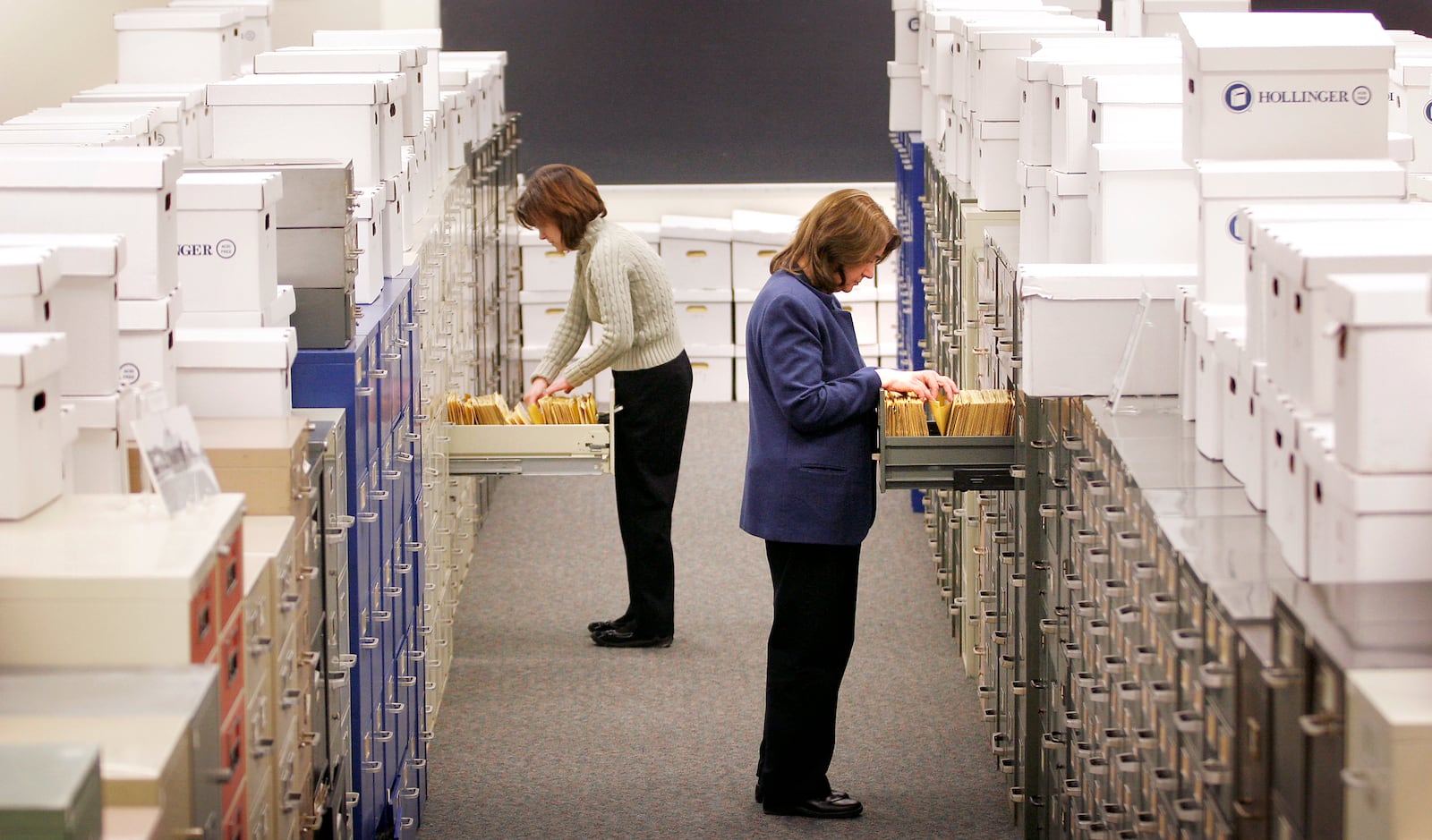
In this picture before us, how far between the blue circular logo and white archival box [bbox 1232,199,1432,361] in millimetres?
500

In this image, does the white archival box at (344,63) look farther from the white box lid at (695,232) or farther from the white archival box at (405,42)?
the white box lid at (695,232)

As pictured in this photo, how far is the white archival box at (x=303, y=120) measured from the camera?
12.9ft

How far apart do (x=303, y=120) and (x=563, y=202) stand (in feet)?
3.99

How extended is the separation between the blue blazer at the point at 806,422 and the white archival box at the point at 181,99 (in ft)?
6.32

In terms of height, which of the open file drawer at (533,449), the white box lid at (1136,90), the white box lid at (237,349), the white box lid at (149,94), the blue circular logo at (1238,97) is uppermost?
the white box lid at (149,94)

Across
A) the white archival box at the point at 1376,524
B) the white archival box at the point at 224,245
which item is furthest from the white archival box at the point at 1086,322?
the white archival box at the point at 224,245

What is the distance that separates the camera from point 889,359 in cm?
857

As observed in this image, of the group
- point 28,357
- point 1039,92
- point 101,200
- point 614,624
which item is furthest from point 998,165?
point 28,357

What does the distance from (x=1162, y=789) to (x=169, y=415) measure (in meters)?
1.45

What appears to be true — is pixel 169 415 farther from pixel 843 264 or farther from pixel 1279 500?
pixel 843 264

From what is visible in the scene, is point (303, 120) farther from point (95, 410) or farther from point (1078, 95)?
point (1078, 95)

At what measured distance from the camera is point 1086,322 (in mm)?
3262

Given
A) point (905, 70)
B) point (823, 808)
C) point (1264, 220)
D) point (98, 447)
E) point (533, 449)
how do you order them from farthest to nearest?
point (905, 70) → point (533, 449) → point (823, 808) → point (98, 447) → point (1264, 220)

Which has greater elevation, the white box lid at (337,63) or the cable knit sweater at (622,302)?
the white box lid at (337,63)
